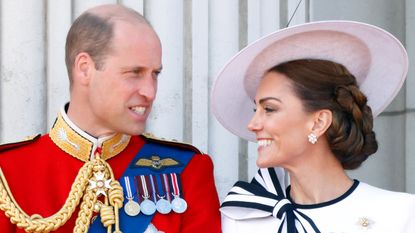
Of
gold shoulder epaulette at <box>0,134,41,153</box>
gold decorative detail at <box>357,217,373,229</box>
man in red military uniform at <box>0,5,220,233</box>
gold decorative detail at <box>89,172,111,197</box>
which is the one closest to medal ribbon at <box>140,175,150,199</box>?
man in red military uniform at <box>0,5,220,233</box>

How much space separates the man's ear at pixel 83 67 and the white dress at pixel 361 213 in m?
0.64

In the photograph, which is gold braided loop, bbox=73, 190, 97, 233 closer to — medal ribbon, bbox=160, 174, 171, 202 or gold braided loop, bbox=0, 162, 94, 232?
gold braided loop, bbox=0, 162, 94, 232

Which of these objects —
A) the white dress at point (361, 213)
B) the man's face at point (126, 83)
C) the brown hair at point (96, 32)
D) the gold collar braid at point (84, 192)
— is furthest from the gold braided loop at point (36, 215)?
the white dress at point (361, 213)

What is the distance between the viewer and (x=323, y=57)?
2957 millimetres

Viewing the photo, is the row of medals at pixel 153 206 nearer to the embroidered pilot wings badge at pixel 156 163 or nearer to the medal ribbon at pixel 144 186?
the medal ribbon at pixel 144 186

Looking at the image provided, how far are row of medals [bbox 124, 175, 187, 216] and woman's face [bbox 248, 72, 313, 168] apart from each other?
0.27 meters

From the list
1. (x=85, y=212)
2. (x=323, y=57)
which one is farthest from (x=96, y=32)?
(x=323, y=57)

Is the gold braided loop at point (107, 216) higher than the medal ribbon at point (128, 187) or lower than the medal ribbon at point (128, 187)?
lower

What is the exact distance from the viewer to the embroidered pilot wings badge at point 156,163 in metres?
2.94

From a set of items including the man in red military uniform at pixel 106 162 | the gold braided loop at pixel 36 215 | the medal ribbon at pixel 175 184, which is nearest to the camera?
the gold braided loop at pixel 36 215

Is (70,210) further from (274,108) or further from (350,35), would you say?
(350,35)

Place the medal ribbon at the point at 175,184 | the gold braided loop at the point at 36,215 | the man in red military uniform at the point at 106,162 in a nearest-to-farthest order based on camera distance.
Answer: the gold braided loop at the point at 36,215 < the man in red military uniform at the point at 106,162 < the medal ribbon at the point at 175,184

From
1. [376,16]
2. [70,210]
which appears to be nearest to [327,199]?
[70,210]

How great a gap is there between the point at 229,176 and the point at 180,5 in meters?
0.72
